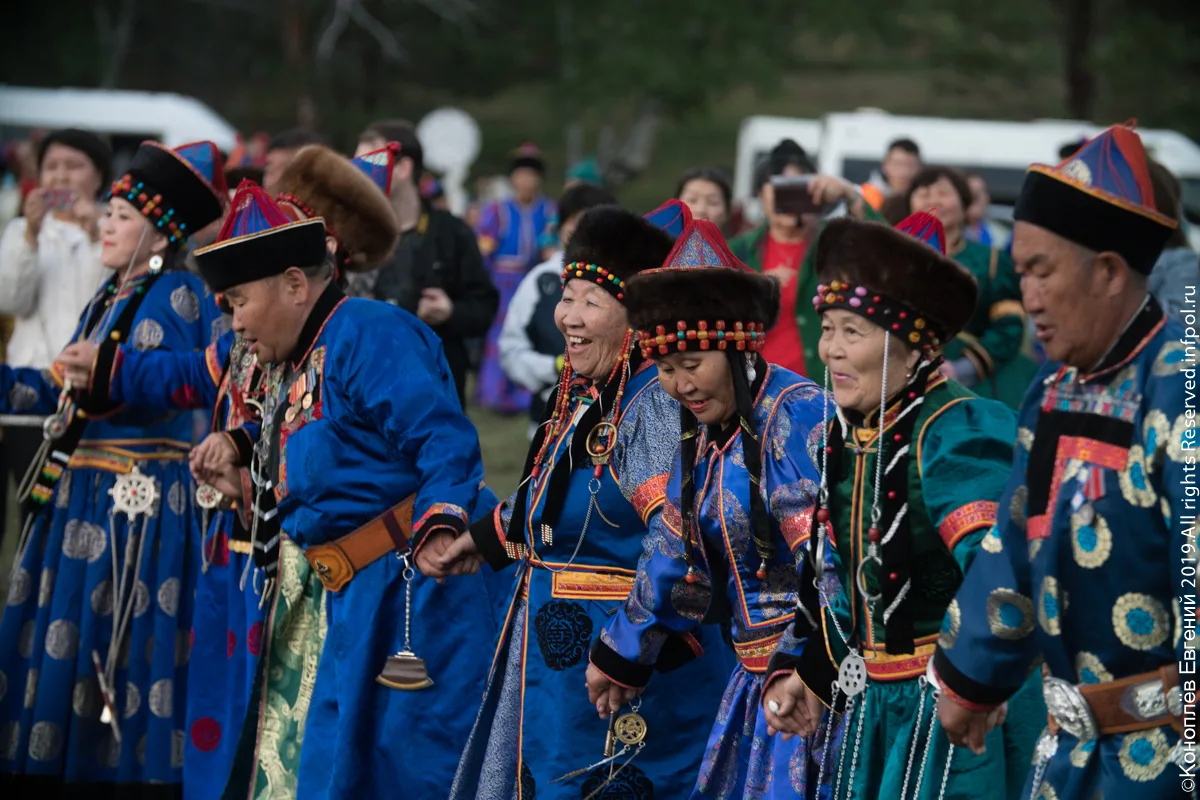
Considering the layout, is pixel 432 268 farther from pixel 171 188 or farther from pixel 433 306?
pixel 171 188

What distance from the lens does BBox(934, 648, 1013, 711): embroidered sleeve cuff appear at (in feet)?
10.1

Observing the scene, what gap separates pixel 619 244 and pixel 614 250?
22 mm

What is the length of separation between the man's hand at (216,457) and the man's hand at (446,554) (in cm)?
83

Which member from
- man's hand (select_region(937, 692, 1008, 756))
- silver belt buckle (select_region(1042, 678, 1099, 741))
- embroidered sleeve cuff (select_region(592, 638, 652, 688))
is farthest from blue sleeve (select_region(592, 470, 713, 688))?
silver belt buckle (select_region(1042, 678, 1099, 741))

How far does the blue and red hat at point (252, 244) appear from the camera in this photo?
488cm

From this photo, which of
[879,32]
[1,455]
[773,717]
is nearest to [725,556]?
[773,717]

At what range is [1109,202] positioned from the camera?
118 inches

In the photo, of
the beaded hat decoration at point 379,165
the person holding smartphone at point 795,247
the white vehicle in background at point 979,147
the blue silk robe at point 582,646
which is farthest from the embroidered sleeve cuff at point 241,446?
the white vehicle in background at point 979,147

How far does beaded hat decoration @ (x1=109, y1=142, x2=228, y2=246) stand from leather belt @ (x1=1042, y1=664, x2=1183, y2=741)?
389 cm

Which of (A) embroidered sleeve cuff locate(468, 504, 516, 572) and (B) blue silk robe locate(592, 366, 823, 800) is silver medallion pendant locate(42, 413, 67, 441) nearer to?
(A) embroidered sleeve cuff locate(468, 504, 516, 572)

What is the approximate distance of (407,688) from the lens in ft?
15.7

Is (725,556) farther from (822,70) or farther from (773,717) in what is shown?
(822,70)

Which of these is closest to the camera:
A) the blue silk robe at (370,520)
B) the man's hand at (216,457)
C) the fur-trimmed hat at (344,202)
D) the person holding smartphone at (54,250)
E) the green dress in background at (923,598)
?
the green dress in background at (923,598)

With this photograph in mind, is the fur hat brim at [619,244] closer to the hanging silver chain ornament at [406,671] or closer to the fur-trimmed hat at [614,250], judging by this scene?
the fur-trimmed hat at [614,250]
